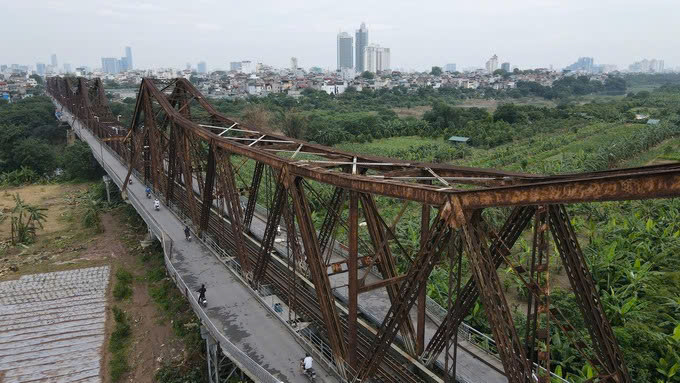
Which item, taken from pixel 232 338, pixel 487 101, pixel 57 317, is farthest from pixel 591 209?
pixel 487 101

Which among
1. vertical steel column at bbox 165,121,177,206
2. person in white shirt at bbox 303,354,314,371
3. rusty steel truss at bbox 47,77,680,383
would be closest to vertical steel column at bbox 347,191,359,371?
rusty steel truss at bbox 47,77,680,383

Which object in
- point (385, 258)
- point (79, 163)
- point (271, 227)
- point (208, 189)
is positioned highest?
point (208, 189)

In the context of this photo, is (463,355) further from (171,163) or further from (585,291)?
(171,163)

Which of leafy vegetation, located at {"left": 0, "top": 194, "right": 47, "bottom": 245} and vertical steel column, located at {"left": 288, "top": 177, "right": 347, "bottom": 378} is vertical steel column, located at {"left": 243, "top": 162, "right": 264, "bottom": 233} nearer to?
vertical steel column, located at {"left": 288, "top": 177, "right": 347, "bottom": 378}

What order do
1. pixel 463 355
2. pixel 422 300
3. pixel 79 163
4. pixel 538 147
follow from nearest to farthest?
pixel 422 300
pixel 463 355
pixel 79 163
pixel 538 147

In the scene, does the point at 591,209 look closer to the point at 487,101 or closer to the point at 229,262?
the point at 229,262

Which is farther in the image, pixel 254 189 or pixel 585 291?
pixel 254 189

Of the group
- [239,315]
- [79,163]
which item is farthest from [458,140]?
[239,315]
